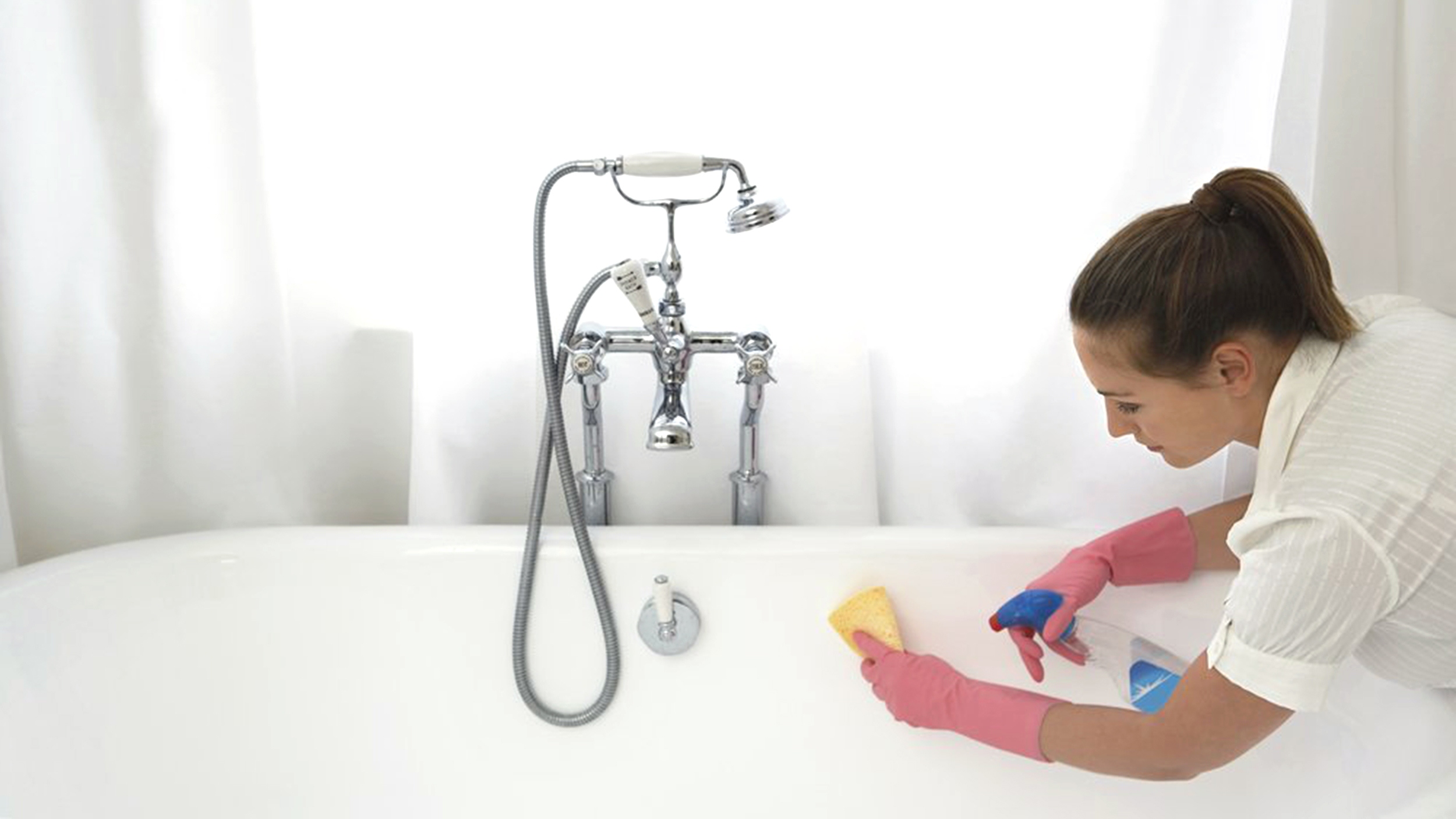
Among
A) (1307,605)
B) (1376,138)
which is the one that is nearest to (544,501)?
(1307,605)

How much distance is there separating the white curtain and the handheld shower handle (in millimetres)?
151

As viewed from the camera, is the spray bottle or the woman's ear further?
the spray bottle

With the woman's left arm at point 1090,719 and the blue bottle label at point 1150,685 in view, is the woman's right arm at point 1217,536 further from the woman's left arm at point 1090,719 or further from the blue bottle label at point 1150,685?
the woman's left arm at point 1090,719

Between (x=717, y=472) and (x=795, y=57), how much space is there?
1.67 feet

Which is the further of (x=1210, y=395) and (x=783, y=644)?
(x=783, y=644)

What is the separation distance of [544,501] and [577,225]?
33 cm

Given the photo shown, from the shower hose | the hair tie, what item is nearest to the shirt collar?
the hair tie

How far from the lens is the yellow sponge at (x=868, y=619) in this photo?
45.6 inches

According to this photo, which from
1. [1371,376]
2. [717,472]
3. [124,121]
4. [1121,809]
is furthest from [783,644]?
[124,121]

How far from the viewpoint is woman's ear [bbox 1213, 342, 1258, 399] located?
0.86 metres

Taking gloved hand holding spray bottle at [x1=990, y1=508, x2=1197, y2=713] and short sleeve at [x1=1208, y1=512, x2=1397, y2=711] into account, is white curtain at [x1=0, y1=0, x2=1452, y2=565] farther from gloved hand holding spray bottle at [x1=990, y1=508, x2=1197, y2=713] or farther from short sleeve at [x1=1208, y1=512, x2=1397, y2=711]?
short sleeve at [x1=1208, y1=512, x2=1397, y2=711]

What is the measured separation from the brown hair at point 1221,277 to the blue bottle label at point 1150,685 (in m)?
0.39

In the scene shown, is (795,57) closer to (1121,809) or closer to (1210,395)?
(1210,395)

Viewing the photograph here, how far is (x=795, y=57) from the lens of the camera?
3.83ft
